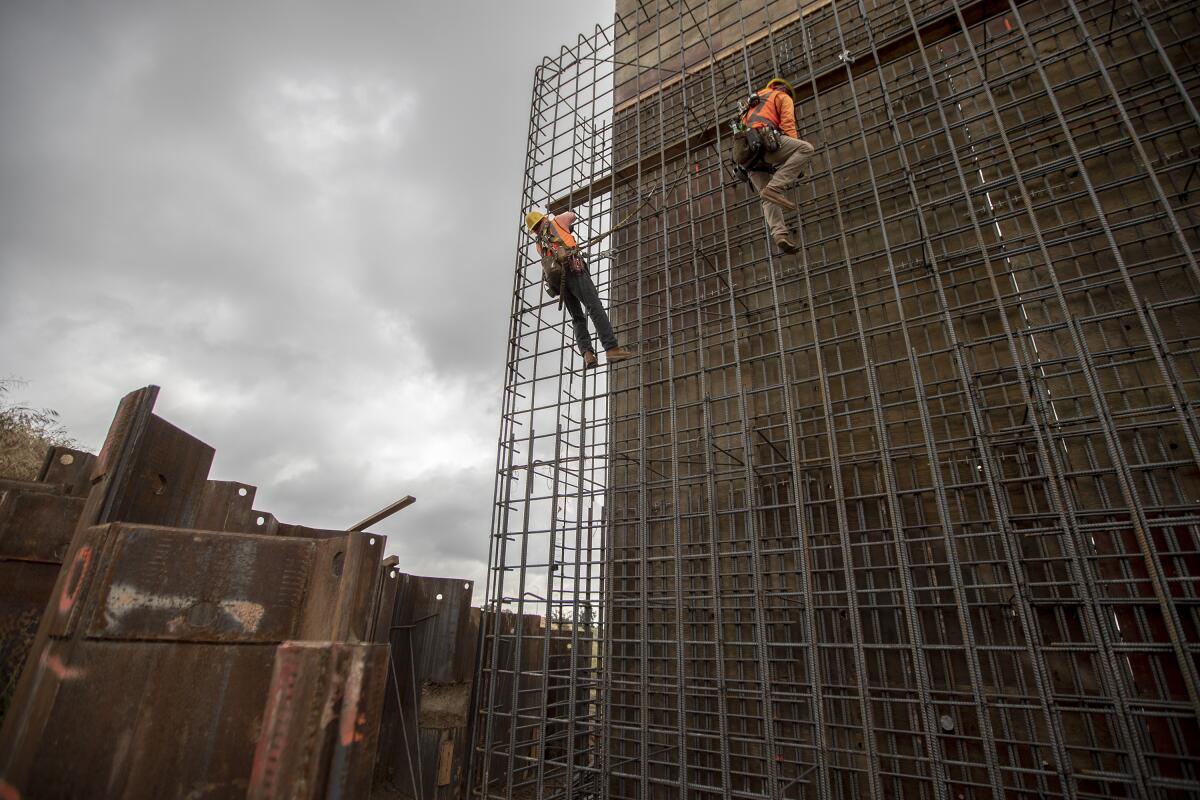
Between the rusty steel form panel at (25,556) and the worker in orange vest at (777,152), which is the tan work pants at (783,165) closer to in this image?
the worker in orange vest at (777,152)

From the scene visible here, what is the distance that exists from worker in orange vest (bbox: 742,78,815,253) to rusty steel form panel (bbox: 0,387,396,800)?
6.47m

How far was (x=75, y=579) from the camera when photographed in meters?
1.95

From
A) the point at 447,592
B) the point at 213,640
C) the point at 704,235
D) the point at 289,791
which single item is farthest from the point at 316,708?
the point at 704,235

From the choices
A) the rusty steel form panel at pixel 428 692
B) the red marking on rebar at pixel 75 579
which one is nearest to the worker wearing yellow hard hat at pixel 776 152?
the red marking on rebar at pixel 75 579

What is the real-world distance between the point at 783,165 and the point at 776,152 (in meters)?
0.19

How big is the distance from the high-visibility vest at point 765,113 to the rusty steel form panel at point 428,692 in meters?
7.85

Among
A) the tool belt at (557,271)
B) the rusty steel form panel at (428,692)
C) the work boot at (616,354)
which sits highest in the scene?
the tool belt at (557,271)

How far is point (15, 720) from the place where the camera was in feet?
6.01

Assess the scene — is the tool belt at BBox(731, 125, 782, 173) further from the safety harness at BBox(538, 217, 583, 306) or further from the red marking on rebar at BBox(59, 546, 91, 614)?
the red marking on rebar at BBox(59, 546, 91, 614)

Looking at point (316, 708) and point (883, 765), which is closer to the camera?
point (316, 708)

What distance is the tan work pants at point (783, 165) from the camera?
7.00m

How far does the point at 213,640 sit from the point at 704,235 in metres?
8.63

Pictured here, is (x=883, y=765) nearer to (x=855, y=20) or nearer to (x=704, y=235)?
(x=704, y=235)

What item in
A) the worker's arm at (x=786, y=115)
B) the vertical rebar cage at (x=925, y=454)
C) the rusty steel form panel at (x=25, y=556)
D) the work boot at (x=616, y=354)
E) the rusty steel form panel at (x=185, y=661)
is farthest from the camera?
the work boot at (x=616, y=354)
